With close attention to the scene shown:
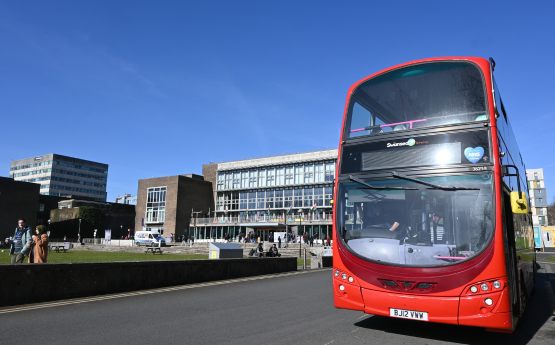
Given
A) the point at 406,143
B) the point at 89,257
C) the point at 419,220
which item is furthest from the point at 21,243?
the point at 89,257

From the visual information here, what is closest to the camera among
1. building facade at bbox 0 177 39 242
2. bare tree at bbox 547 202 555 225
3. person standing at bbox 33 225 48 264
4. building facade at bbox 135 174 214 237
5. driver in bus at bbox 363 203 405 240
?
driver in bus at bbox 363 203 405 240

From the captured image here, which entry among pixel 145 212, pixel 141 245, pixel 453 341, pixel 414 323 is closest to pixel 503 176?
pixel 453 341

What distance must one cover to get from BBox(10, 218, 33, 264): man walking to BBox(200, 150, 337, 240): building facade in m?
53.4

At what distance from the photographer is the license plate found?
236 inches

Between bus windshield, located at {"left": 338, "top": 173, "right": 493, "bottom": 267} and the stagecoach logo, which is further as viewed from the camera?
the stagecoach logo

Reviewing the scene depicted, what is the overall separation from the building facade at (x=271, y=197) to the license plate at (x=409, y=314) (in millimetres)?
58792

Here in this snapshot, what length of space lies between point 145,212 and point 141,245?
31246mm

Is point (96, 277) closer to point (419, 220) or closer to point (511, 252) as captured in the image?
point (419, 220)

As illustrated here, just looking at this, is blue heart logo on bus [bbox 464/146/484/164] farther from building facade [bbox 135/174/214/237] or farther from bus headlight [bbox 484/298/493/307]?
building facade [bbox 135/174/214/237]

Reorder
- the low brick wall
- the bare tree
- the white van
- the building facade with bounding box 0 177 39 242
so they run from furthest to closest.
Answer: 1. the bare tree
2. the building facade with bounding box 0 177 39 242
3. the white van
4. the low brick wall

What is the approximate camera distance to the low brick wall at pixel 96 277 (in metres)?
9.23

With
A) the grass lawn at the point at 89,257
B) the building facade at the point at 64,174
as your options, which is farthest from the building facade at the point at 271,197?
the building facade at the point at 64,174

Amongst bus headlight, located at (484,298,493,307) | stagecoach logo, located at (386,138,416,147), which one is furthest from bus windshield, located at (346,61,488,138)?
bus headlight, located at (484,298,493,307)

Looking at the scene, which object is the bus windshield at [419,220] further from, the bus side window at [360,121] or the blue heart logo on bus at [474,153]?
the bus side window at [360,121]
